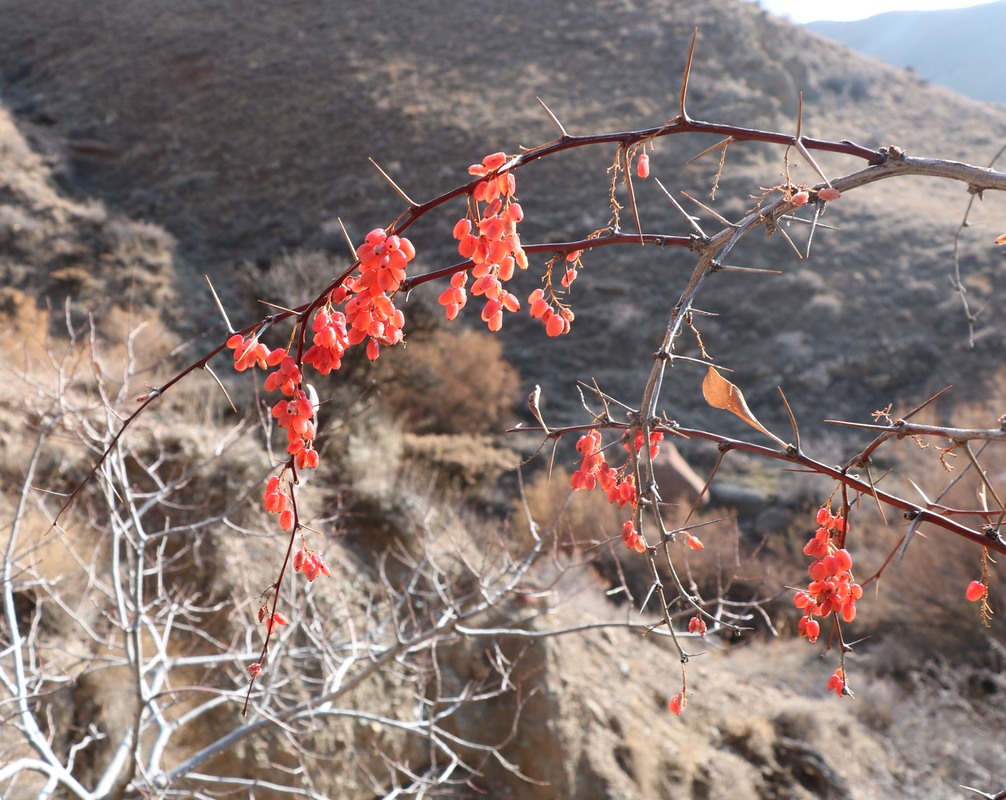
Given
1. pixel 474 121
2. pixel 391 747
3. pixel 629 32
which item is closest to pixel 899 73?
pixel 629 32

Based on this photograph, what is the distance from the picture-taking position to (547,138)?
20625 millimetres

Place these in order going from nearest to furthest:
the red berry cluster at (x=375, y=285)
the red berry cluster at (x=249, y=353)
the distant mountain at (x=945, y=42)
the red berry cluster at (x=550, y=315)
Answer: the red berry cluster at (x=375, y=285) < the red berry cluster at (x=249, y=353) < the red berry cluster at (x=550, y=315) < the distant mountain at (x=945, y=42)

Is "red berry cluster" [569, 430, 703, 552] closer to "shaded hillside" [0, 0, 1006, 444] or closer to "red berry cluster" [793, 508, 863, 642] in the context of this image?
"red berry cluster" [793, 508, 863, 642]

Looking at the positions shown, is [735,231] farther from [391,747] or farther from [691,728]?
[691,728]

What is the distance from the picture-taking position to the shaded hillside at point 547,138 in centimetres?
1502

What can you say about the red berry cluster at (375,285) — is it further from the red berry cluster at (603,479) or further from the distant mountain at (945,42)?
the distant mountain at (945,42)

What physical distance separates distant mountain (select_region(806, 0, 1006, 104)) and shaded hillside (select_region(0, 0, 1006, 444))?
56.7 ft

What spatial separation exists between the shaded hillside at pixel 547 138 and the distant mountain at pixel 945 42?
17293mm

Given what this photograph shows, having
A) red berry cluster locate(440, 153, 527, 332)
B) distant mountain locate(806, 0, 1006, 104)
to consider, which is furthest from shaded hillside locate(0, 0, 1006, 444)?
distant mountain locate(806, 0, 1006, 104)

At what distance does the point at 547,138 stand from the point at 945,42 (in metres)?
39.0

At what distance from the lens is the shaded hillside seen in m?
15.0

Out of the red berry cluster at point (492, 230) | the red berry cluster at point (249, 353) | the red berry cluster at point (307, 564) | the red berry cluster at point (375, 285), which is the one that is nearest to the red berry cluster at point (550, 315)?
the red berry cluster at point (492, 230)

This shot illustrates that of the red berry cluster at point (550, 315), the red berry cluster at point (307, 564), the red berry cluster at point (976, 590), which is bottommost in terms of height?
the red berry cluster at point (307, 564)

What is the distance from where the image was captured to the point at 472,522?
8.36m
